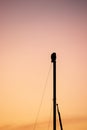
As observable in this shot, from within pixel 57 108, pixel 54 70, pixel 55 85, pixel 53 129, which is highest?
pixel 54 70

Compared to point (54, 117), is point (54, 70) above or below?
above

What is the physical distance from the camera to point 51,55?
7492mm

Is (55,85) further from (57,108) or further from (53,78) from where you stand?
(57,108)

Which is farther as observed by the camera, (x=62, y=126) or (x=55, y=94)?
(x=62, y=126)

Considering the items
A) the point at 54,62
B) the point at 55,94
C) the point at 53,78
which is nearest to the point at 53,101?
the point at 55,94

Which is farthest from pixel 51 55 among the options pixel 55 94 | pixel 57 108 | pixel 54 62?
pixel 57 108

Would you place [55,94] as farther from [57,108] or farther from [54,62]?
[54,62]

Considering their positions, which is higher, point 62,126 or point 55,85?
point 55,85

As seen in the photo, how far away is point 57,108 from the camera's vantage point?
7586 mm

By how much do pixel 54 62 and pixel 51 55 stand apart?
0.28 m

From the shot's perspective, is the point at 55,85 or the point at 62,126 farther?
the point at 62,126

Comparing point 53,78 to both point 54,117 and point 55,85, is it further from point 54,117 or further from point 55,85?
point 54,117

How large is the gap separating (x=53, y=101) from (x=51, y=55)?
5.36ft

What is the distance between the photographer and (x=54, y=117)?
7.49 metres
